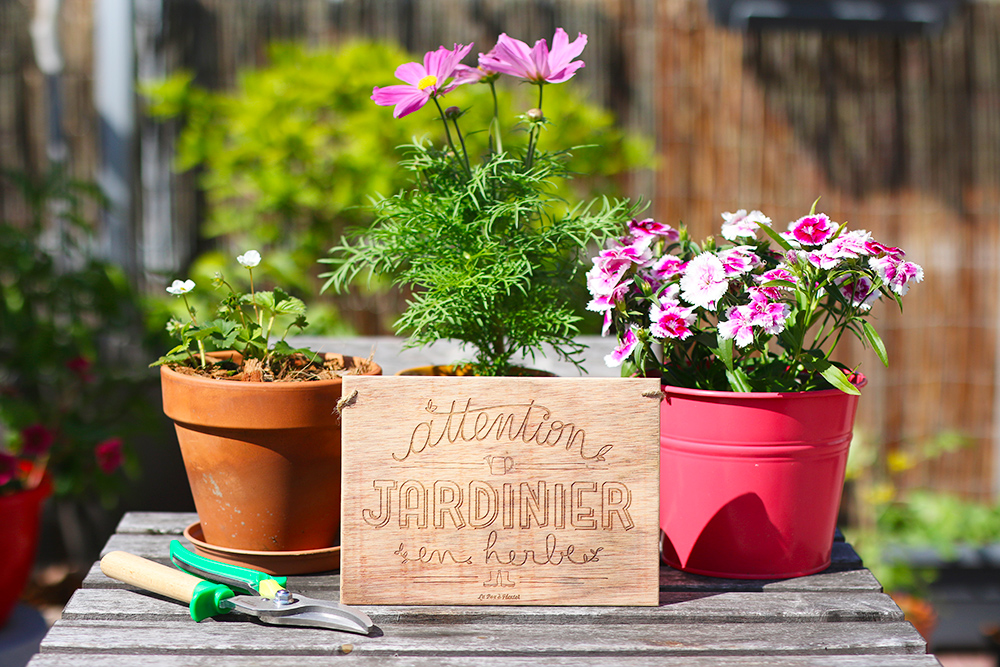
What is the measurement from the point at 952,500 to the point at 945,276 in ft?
2.67

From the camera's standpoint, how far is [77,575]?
8.78ft

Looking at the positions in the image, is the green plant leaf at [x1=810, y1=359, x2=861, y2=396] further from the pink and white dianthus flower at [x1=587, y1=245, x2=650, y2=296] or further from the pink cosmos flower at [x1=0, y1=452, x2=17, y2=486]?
the pink cosmos flower at [x1=0, y1=452, x2=17, y2=486]

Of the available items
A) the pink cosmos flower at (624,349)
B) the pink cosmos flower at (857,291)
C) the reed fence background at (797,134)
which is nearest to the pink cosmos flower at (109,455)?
the reed fence background at (797,134)

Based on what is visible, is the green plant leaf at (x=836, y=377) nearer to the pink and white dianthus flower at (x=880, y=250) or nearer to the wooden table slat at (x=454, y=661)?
the pink and white dianthus flower at (x=880, y=250)

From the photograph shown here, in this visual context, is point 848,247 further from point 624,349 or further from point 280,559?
point 280,559

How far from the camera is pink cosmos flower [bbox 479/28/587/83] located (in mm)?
941

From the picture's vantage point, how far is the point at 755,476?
0.95 meters

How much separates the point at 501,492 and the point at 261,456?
0.28 metres

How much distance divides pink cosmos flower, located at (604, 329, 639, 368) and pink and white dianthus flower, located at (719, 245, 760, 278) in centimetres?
13

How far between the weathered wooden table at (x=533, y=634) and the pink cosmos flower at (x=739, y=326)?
0.95 feet

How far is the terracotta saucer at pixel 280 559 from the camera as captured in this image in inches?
37.9

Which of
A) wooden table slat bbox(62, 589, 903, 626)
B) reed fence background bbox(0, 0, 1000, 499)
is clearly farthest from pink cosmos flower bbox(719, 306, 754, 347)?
reed fence background bbox(0, 0, 1000, 499)

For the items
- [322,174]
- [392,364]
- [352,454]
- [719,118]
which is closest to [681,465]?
[352,454]

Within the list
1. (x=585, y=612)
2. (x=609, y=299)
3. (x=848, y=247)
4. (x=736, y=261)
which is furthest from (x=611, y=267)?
(x=585, y=612)
